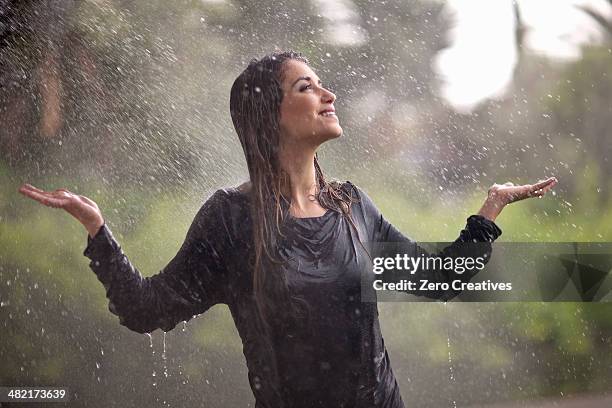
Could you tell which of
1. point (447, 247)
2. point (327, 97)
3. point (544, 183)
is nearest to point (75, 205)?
point (327, 97)

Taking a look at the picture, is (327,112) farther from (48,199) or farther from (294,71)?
(48,199)

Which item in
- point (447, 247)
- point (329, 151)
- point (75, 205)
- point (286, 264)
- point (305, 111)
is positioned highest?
point (305, 111)

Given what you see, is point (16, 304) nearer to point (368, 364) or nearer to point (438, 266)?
point (368, 364)

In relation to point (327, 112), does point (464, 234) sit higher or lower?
lower

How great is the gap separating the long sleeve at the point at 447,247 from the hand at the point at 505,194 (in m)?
0.04

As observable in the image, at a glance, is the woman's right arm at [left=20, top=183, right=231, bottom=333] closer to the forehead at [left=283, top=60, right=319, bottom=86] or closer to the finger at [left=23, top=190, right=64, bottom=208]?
the finger at [left=23, top=190, right=64, bottom=208]

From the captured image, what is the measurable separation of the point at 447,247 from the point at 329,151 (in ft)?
1.55

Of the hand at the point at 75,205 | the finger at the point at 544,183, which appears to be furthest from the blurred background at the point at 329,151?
the hand at the point at 75,205

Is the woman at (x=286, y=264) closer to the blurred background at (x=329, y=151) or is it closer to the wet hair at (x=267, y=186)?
the wet hair at (x=267, y=186)

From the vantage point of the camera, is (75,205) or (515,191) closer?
(75,205)

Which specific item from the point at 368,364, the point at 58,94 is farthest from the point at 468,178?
the point at 58,94

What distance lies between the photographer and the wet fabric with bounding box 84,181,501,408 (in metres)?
1.85

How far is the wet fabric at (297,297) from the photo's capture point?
6.08 ft

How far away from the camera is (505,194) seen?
2.06 metres
